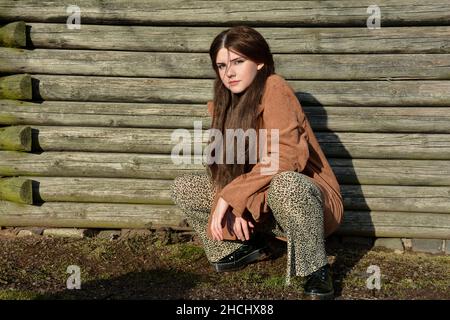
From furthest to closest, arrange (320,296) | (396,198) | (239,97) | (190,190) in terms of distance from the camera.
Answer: (396,198), (190,190), (239,97), (320,296)

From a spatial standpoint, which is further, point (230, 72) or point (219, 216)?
point (230, 72)

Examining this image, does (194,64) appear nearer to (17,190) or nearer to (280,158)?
(280,158)

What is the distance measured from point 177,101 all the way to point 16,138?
1.44m

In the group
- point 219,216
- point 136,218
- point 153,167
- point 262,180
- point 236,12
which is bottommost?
point 136,218

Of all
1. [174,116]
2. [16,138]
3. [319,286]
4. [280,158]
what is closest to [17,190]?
[16,138]

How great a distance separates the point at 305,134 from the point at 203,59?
4.93 feet

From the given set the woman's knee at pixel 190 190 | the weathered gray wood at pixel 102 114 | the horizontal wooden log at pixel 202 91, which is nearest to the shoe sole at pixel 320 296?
the woman's knee at pixel 190 190

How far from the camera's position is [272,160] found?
400cm

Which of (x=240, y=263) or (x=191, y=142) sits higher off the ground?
(x=191, y=142)

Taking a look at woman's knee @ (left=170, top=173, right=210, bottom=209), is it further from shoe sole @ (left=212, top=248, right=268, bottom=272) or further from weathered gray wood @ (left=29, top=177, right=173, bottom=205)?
weathered gray wood @ (left=29, top=177, right=173, bottom=205)

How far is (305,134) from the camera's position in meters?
4.14

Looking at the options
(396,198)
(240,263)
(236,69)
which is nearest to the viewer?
Result: (236,69)

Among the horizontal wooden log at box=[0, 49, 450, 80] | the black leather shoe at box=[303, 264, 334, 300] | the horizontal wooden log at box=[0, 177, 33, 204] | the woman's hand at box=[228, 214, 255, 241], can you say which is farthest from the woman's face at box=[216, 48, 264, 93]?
the horizontal wooden log at box=[0, 177, 33, 204]

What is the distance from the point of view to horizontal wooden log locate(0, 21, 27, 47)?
5.33 metres
